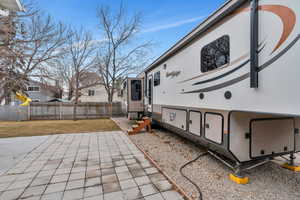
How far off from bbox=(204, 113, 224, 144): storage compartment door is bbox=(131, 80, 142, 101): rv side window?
17.8 ft

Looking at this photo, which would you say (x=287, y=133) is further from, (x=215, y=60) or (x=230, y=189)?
(x=215, y=60)

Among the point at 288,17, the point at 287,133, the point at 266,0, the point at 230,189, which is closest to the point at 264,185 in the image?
the point at 230,189

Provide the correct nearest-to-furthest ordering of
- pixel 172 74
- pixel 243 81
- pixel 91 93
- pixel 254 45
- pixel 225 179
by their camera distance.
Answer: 1. pixel 254 45
2. pixel 243 81
3. pixel 225 179
4. pixel 172 74
5. pixel 91 93

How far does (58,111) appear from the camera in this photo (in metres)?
11.5

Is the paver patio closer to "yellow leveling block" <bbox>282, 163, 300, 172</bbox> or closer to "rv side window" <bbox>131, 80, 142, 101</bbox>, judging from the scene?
"yellow leveling block" <bbox>282, 163, 300, 172</bbox>

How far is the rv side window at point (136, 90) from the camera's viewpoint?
8.01 m

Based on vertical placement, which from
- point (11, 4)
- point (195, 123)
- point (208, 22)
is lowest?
point (195, 123)

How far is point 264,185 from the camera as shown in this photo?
2424mm

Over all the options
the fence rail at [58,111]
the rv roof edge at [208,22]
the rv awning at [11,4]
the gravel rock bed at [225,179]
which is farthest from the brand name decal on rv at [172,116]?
the fence rail at [58,111]

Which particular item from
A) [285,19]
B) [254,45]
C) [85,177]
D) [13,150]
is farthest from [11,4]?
[285,19]

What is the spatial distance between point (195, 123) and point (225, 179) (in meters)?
1.22

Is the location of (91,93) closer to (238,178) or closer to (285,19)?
(238,178)

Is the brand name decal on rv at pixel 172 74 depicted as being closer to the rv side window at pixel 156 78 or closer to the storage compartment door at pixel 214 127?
the rv side window at pixel 156 78

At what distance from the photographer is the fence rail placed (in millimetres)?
10281
